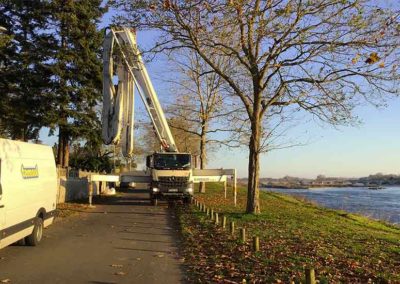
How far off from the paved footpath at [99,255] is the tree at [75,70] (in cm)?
1519

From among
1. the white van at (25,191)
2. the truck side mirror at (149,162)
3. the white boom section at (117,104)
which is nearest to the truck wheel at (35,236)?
the white van at (25,191)

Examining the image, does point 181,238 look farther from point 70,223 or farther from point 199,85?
point 199,85

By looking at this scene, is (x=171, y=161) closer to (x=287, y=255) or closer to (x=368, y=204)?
(x=287, y=255)

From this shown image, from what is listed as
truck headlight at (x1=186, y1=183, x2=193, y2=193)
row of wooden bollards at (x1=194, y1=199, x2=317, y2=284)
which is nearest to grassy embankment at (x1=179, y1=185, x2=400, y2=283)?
row of wooden bollards at (x1=194, y1=199, x2=317, y2=284)

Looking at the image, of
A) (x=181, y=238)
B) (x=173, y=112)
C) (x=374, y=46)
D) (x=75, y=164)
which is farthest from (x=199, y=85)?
(x=181, y=238)

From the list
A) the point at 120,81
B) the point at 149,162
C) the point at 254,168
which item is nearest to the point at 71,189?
the point at 149,162

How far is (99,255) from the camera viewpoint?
442 inches

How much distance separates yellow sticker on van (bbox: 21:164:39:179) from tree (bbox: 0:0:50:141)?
19.9 metres

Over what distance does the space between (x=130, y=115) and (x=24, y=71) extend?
31.6ft

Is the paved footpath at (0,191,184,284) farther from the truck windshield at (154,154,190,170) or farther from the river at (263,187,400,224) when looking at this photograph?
the river at (263,187,400,224)

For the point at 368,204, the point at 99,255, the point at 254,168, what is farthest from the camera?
the point at 368,204

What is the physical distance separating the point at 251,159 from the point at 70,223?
277 inches

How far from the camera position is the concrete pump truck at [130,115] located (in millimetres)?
25055

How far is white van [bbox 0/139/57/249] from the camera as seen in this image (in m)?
9.77
